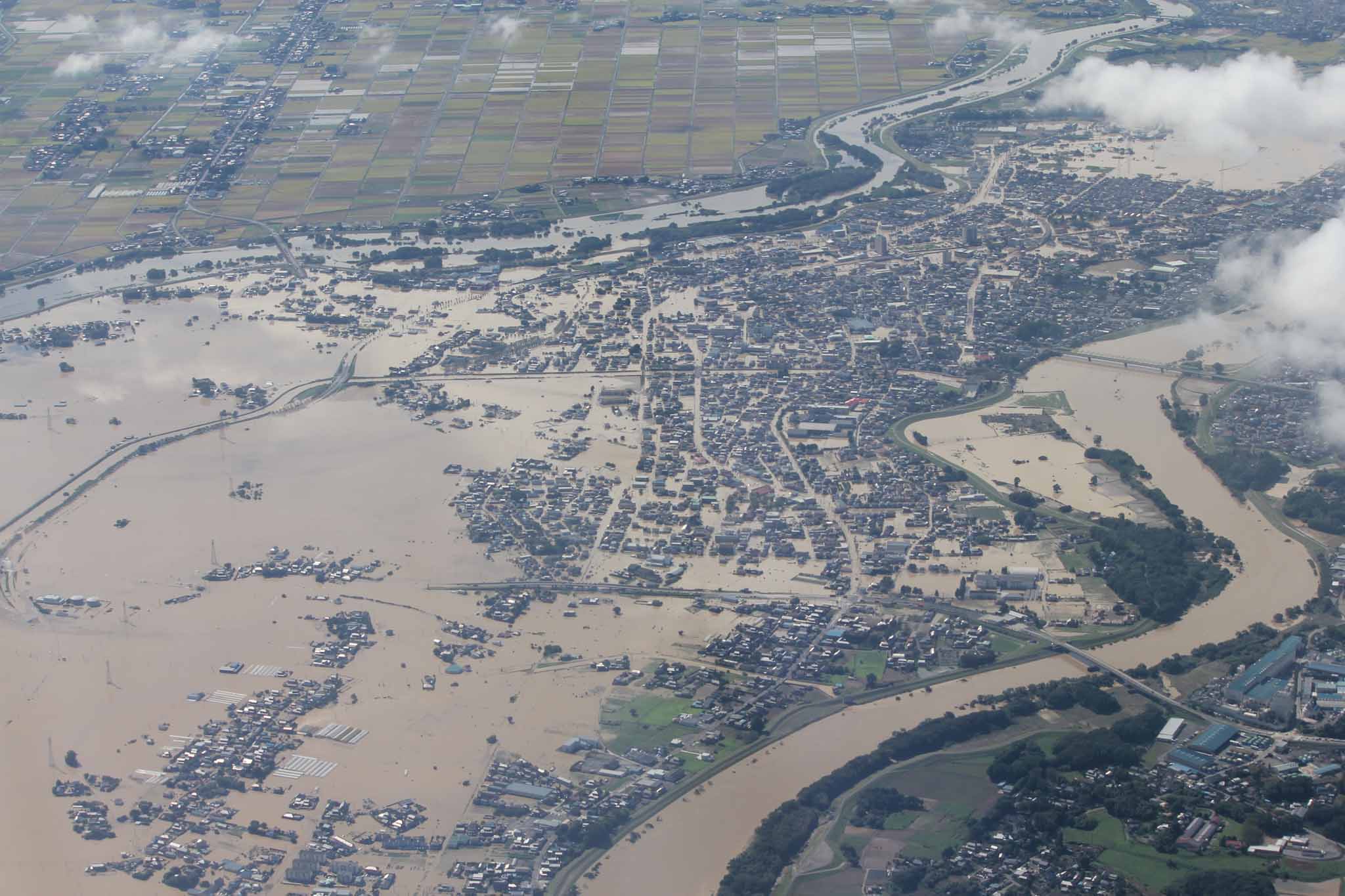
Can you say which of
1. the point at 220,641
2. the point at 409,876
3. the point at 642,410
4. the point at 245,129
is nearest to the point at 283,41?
the point at 245,129

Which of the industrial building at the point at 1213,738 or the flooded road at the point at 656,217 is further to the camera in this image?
the flooded road at the point at 656,217

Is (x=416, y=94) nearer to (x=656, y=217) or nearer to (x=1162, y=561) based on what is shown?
(x=656, y=217)

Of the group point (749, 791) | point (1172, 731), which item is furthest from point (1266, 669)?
point (749, 791)

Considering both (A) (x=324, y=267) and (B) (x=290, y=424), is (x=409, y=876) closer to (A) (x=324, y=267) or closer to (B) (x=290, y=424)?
(B) (x=290, y=424)

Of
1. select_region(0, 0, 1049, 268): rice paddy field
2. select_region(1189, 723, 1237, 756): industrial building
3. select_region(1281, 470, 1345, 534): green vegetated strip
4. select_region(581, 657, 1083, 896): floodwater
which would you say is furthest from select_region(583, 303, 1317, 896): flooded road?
select_region(0, 0, 1049, 268): rice paddy field

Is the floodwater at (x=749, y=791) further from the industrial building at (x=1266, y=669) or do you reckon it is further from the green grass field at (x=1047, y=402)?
the green grass field at (x=1047, y=402)

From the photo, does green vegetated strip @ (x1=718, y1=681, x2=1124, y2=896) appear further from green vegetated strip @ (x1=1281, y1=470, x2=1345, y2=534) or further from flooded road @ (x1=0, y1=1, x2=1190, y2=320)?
flooded road @ (x1=0, y1=1, x2=1190, y2=320)

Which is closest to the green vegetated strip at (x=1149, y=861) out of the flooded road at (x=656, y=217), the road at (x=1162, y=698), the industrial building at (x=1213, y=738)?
the industrial building at (x=1213, y=738)

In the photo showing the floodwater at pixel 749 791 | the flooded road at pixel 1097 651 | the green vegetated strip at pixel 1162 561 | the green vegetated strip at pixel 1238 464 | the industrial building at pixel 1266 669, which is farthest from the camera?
the green vegetated strip at pixel 1238 464
